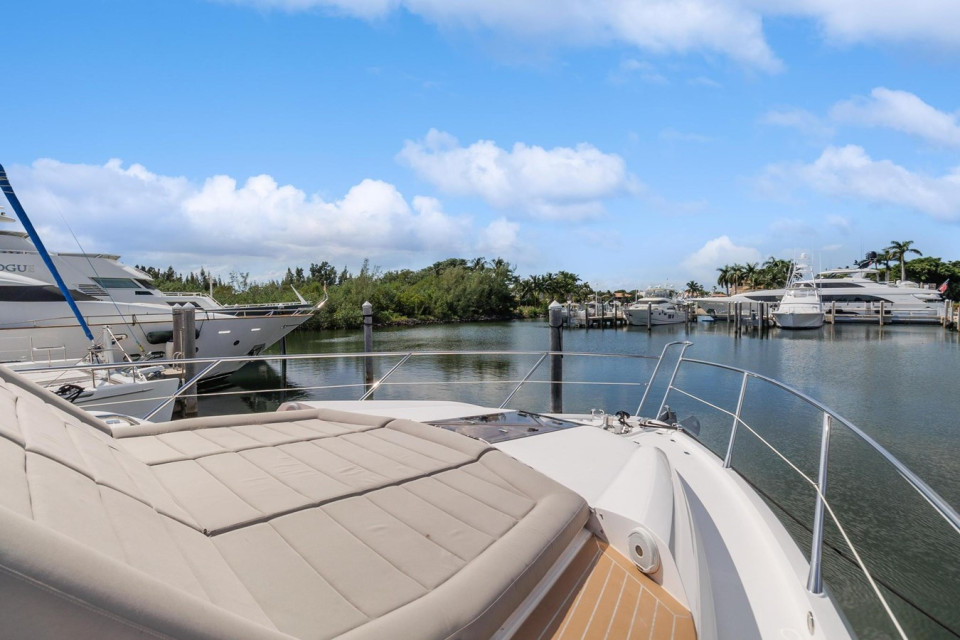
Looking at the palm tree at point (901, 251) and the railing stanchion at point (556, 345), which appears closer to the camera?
the railing stanchion at point (556, 345)

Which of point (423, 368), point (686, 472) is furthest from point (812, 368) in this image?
point (686, 472)

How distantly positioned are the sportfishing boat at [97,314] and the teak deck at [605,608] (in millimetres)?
10350

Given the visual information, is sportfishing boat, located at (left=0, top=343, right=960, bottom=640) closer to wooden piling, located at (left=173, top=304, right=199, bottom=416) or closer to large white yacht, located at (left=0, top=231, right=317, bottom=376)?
wooden piling, located at (left=173, top=304, right=199, bottom=416)

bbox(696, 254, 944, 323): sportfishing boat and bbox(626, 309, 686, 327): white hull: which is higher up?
bbox(696, 254, 944, 323): sportfishing boat

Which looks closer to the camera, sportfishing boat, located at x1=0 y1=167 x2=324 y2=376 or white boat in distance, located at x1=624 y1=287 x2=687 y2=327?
sportfishing boat, located at x1=0 y1=167 x2=324 y2=376

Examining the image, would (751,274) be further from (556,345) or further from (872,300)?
(556,345)

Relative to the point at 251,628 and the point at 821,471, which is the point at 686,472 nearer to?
the point at 821,471

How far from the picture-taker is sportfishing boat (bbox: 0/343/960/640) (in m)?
0.66

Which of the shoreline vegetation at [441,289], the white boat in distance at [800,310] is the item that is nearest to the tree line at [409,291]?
the shoreline vegetation at [441,289]

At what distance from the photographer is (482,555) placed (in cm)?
114

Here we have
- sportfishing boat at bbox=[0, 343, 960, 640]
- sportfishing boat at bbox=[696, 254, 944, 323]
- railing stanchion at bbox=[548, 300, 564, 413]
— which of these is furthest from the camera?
sportfishing boat at bbox=[696, 254, 944, 323]

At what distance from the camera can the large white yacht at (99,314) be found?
10.4 meters

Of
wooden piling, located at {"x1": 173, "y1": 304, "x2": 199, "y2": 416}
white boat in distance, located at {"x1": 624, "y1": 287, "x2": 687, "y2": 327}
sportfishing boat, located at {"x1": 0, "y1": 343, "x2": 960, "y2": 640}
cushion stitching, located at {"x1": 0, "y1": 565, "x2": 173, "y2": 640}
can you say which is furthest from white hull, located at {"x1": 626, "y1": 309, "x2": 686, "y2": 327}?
cushion stitching, located at {"x1": 0, "y1": 565, "x2": 173, "y2": 640}

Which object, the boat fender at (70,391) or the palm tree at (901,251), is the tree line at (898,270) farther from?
the boat fender at (70,391)
